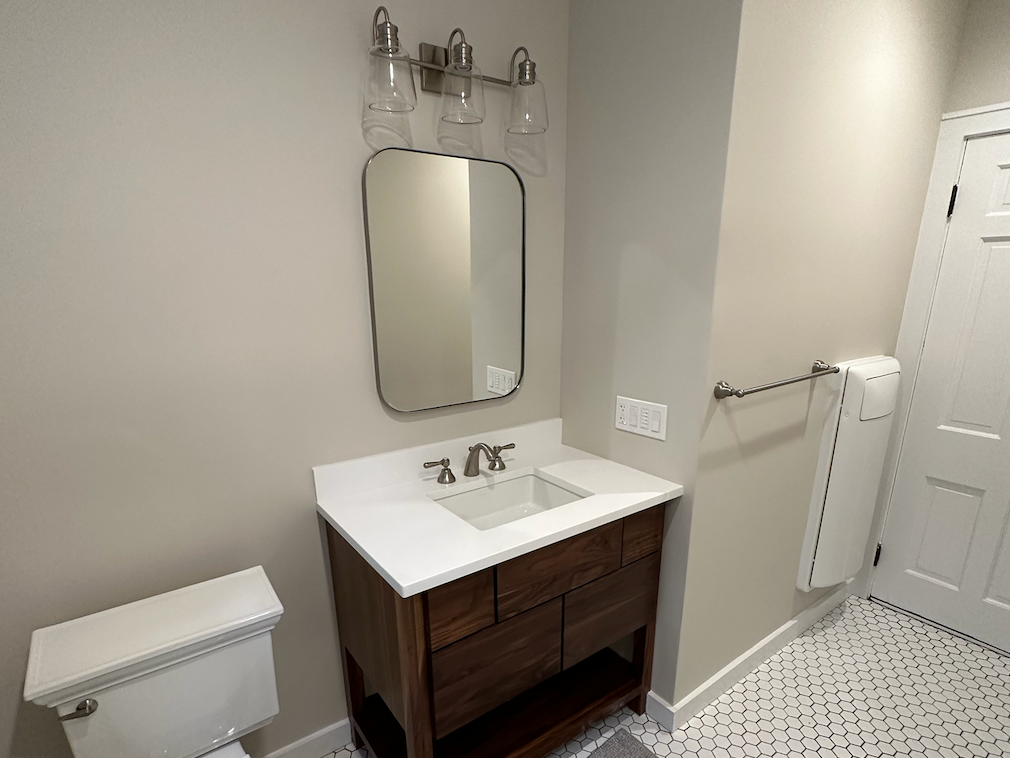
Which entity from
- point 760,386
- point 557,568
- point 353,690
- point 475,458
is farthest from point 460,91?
point 353,690

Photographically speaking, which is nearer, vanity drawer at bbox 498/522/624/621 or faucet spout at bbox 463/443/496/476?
vanity drawer at bbox 498/522/624/621

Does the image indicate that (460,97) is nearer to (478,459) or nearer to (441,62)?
(441,62)

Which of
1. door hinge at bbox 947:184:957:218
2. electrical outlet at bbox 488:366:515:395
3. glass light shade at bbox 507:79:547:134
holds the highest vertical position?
glass light shade at bbox 507:79:547:134

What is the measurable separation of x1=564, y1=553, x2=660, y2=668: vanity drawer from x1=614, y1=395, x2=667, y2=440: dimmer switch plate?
0.39m

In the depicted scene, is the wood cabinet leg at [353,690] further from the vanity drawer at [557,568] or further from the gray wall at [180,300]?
the vanity drawer at [557,568]

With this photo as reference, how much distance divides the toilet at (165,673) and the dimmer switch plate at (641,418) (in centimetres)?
114

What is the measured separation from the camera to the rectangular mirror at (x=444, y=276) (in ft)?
4.76

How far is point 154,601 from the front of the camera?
3.99 ft

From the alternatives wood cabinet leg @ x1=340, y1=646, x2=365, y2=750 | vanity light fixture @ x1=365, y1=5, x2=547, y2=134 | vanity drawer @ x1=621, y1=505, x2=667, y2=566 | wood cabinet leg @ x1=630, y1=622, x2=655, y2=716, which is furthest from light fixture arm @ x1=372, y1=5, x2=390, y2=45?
wood cabinet leg @ x1=630, y1=622, x2=655, y2=716

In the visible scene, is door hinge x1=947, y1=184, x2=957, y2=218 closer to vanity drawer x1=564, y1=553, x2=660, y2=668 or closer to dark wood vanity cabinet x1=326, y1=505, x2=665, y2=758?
dark wood vanity cabinet x1=326, y1=505, x2=665, y2=758

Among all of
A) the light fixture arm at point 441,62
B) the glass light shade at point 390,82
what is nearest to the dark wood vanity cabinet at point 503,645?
the glass light shade at point 390,82

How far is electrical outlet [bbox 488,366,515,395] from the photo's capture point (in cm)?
175

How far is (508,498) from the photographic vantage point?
170 cm

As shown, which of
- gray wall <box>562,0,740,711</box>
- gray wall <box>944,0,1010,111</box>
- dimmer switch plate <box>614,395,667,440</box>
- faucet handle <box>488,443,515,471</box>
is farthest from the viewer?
gray wall <box>944,0,1010,111</box>
